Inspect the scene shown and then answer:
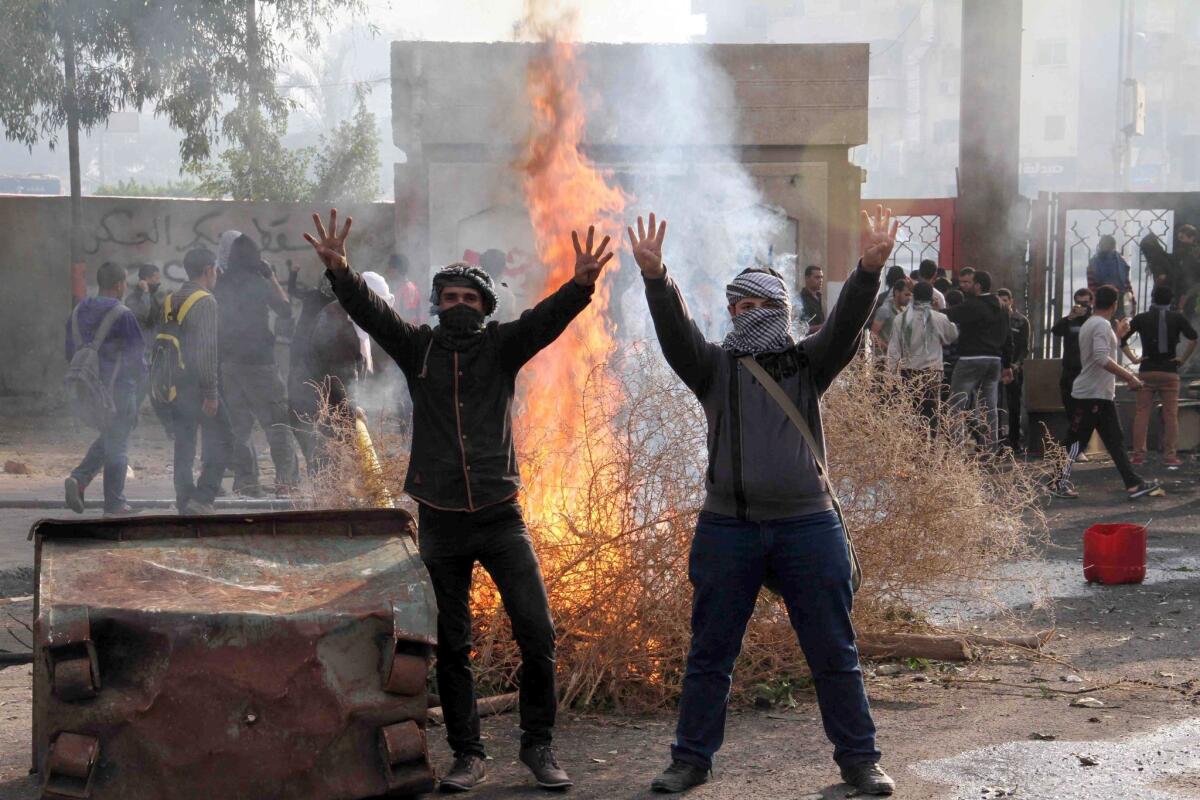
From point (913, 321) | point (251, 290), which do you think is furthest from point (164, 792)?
point (913, 321)

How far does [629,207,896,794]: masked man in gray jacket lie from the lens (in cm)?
446

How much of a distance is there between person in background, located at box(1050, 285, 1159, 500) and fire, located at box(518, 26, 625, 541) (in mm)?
4031

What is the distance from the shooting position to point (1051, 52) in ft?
146

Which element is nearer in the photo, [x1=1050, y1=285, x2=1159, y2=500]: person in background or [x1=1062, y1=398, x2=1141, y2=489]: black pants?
[x1=1050, y1=285, x2=1159, y2=500]: person in background

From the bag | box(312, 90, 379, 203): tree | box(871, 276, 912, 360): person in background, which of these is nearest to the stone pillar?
box(871, 276, 912, 360): person in background

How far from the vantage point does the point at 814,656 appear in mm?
4500

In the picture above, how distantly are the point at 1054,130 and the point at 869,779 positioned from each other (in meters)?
50.6

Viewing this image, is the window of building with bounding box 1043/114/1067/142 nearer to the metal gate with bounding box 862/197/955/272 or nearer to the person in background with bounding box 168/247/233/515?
the metal gate with bounding box 862/197/955/272

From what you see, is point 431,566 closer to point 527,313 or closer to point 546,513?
point 527,313

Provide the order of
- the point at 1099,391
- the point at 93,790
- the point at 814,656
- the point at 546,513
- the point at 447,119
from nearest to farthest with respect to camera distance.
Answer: the point at 93,790 → the point at 814,656 → the point at 546,513 → the point at 1099,391 → the point at 447,119

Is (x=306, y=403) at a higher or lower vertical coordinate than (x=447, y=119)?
lower

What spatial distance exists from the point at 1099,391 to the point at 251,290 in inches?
271

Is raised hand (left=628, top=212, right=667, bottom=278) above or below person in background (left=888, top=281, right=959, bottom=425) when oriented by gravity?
above

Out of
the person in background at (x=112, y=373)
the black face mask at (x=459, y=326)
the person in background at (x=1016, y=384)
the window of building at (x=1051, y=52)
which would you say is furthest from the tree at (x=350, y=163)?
the black face mask at (x=459, y=326)
